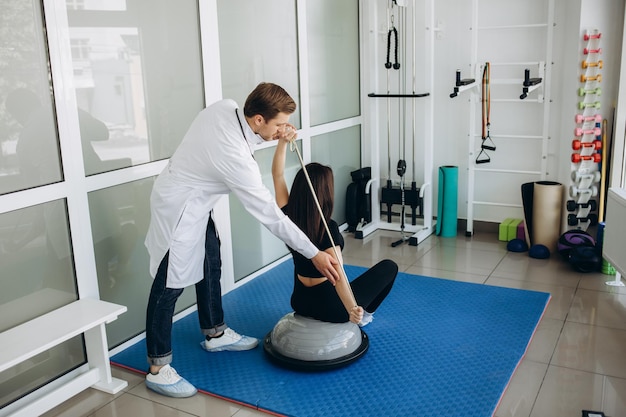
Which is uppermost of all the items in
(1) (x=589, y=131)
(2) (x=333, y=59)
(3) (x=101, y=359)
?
(2) (x=333, y=59)

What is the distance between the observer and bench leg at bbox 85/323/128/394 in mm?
3039

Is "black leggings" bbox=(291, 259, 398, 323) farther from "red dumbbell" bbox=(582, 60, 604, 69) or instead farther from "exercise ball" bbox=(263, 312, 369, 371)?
"red dumbbell" bbox=(582, 60, 604, 69)

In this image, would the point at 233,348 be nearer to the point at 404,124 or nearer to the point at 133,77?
the point at 133,77

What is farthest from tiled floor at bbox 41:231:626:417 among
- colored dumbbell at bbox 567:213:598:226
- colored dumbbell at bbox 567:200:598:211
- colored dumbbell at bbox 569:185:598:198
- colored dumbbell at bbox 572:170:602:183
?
colored dumbbell at bbox 572:170:602:183

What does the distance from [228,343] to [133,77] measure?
148 cm

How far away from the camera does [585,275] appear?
14.3 feet

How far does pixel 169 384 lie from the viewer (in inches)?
117

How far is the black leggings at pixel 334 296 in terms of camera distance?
3027mm

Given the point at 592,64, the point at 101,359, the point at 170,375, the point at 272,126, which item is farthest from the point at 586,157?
the point at 101,359

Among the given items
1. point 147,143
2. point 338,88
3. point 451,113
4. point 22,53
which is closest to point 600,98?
point 451,113

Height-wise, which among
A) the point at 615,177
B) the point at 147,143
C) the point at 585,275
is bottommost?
the point at 585,275

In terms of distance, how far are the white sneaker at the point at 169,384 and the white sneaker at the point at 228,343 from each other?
13.8 inches

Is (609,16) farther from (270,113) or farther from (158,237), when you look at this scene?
(158,237)

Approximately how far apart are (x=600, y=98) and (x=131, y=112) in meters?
3.32
